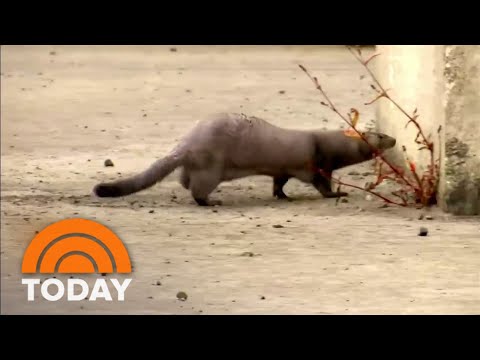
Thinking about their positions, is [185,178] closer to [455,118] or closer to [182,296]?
[455,118]

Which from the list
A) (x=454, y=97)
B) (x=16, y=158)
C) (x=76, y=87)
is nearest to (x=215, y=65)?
(x=76, y=87)

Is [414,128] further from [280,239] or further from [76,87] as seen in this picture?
[76,87]

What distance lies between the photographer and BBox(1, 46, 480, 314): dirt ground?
513 cm

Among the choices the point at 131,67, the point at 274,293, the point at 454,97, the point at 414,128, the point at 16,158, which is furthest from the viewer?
the point at 131,67

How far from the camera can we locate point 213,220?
21.9 ft

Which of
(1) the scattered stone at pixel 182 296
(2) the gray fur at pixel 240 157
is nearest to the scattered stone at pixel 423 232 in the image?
(2) the gray fur at pixel 240 157

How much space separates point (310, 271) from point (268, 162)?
5.24 ft

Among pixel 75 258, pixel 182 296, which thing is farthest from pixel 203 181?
pixel 182 296

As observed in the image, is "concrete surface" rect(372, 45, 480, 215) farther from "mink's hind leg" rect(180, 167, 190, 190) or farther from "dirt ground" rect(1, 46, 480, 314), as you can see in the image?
"mink's hind leg" rect(180, 167, 190, 190)

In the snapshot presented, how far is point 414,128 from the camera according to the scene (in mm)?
7586

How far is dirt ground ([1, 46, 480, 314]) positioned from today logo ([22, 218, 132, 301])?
0.22 feet

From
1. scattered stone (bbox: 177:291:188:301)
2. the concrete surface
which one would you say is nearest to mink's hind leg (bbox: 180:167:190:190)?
the concrete surface

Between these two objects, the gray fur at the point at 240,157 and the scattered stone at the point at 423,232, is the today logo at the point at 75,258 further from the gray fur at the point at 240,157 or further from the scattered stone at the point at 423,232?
the scattered stone at the point at 423,232

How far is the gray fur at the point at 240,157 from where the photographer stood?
6.97m
